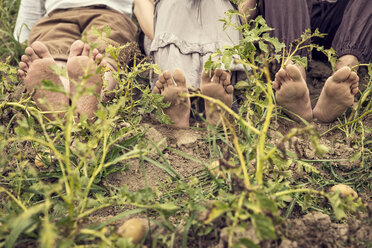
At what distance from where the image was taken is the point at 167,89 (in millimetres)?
1562

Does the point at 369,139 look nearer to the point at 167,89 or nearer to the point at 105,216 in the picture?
the point at 167,89

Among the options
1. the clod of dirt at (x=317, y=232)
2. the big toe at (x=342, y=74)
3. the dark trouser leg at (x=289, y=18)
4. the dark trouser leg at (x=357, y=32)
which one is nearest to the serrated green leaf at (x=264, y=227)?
the clod of dirt at (x=317, y=232)

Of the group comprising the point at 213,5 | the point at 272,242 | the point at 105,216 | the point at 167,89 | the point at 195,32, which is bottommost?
the point at 105,216

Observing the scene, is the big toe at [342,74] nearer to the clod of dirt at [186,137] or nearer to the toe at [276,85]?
the toe at [276,85]

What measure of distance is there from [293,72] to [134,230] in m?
0.91

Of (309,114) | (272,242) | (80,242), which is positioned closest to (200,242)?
(272,242)

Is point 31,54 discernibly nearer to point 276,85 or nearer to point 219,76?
point 219,76

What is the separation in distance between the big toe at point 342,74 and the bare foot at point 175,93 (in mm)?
643

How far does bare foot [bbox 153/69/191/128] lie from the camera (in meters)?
1.54

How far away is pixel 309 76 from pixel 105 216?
1431 millimetres

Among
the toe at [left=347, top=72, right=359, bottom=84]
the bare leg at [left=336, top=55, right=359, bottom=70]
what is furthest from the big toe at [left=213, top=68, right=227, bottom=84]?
the bare leg at [left=336, top=55, right=359, bottom=70]

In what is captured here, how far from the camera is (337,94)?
149cm

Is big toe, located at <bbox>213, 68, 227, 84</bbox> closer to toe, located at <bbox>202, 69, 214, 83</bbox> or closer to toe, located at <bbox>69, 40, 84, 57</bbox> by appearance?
toe, located at <bbox>202, 69, 214, 83</bbox>

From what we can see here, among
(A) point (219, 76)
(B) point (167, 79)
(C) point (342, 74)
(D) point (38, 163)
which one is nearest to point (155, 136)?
(B) point (167, 79)
